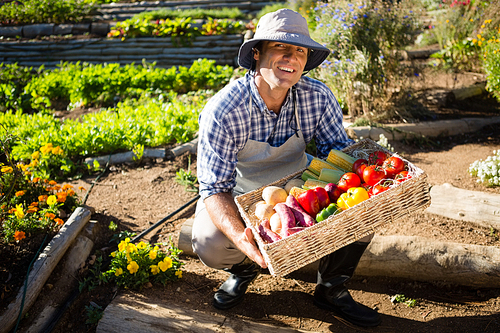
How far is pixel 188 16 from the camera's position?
9.20m

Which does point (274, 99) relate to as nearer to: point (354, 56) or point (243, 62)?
point (243, 62)

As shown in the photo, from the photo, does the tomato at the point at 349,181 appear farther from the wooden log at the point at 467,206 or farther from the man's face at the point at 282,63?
the wooden log at the point at 467,206

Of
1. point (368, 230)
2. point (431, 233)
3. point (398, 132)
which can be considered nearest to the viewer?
point (368, 230)

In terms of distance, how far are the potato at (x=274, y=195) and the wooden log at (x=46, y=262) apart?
1571 millimetres

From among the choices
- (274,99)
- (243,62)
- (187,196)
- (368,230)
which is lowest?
(187,196)

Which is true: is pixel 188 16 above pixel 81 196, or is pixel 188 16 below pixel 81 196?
above

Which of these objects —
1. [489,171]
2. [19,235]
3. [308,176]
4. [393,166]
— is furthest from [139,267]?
[489,171]

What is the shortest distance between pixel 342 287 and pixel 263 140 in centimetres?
107

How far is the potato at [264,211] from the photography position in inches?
79.7

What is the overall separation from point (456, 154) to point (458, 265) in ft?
7.70

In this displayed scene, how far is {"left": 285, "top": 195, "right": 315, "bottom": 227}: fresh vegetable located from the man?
0.30 m

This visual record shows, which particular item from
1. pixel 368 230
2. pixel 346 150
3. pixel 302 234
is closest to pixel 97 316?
pixel 302 234

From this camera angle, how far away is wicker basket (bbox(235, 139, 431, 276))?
5.73 feet

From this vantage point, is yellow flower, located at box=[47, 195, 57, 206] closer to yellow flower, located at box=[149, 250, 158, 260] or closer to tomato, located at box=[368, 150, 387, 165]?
yellow flower, located at box=[149, 250, 158, 260]
